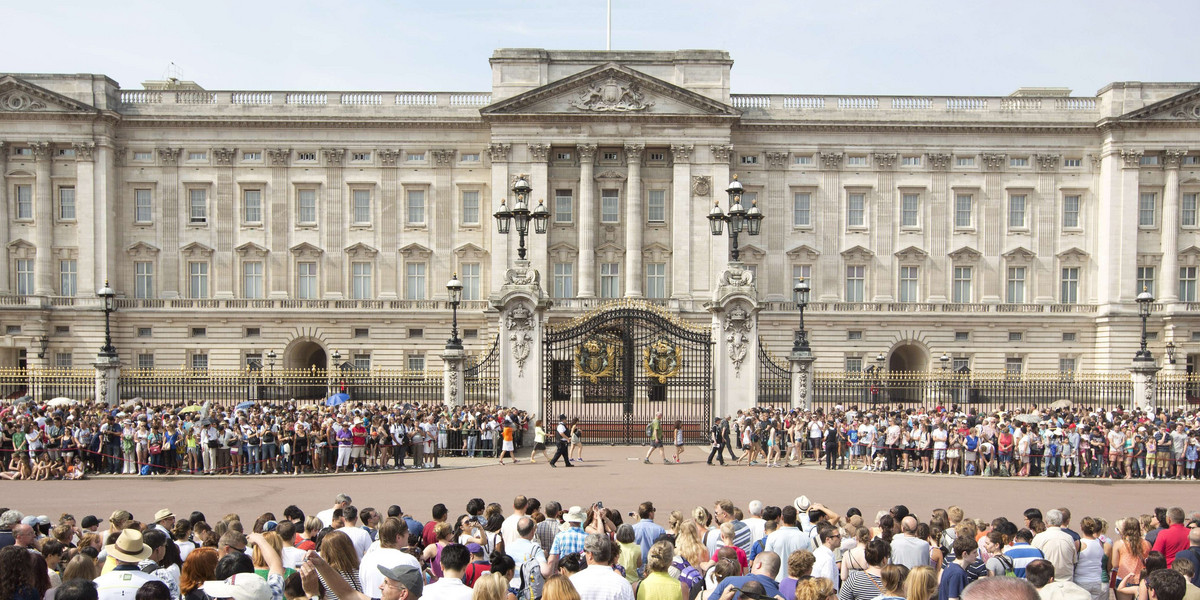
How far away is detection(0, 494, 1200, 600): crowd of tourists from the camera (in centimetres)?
722

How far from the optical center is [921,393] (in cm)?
4675

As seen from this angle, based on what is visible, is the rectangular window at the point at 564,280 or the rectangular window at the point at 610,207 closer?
the rectangular window at the point at 564,280

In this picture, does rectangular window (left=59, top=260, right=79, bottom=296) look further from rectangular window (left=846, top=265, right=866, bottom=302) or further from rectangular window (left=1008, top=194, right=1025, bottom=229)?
rectangular window (left=1008, top=194, right=1025, bottom=229)

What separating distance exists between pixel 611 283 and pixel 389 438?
28.2 metres

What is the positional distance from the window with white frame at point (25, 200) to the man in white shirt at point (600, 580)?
5188cm

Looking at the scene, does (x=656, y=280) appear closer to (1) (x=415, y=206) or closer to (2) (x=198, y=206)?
(1) (x=415, y=206)

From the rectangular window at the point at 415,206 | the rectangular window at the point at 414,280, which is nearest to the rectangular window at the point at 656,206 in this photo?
the rectangular window at the point at 415,206

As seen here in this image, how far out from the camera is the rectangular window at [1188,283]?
50.4 metres

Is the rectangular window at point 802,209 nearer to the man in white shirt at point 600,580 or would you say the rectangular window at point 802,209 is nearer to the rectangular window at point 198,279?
the rectangular window at point 198,279

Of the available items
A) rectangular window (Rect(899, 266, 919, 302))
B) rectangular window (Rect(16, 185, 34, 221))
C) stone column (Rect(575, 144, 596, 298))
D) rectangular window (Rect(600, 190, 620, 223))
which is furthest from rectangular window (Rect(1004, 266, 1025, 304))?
rectangular window (Rect(16, 185, 34, 221))

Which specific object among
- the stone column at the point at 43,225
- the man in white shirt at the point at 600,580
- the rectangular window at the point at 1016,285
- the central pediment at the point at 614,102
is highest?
the central pediment at the point at 614,102

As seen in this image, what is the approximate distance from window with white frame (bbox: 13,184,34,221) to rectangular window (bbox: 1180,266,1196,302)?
198ft

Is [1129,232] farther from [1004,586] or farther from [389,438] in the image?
[1004,586]

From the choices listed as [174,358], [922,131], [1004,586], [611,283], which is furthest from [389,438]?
[922,131]
